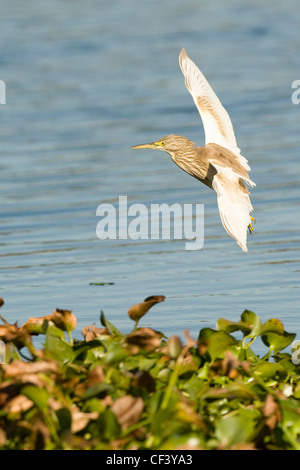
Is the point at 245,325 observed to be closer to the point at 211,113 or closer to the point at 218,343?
the point at 218,343

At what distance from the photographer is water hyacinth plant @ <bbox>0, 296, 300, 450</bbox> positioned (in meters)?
4.62

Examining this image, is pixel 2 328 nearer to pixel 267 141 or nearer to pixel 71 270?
pixel 71 270

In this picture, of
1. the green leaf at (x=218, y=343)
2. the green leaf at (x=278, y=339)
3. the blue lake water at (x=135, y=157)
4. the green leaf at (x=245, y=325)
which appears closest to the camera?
the green leaf at (x=218, y=343)

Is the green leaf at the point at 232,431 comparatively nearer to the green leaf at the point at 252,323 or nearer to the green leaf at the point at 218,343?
the green leaf at the point at 218,343

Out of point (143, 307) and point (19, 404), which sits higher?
point (143, 307)

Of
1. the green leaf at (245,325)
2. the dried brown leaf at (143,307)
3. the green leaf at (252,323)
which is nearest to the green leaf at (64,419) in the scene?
the dried brown leaf at (143,307)

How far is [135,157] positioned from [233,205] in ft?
22.0

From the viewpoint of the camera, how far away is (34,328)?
5785 millimetres

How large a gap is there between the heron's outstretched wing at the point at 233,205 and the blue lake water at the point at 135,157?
911 mm

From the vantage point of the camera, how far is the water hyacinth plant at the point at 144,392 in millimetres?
4617

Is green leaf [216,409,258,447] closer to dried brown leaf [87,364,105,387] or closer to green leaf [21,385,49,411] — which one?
dried brown leaf [87,364,105,387]

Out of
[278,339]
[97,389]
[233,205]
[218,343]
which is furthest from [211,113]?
[97,389]

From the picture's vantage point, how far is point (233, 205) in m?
7.73

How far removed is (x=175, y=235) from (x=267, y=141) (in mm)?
4116
